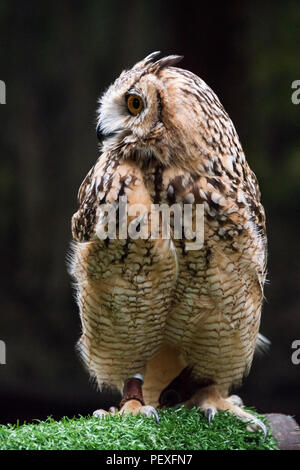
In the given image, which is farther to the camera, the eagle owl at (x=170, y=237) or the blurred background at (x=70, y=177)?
the blurred background at (x=70, y=177)

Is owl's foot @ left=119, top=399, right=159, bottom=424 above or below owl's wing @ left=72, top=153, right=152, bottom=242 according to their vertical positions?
below

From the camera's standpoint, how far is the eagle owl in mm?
1830

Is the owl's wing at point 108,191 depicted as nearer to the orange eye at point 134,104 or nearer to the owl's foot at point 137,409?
the orange eye at point 134,104

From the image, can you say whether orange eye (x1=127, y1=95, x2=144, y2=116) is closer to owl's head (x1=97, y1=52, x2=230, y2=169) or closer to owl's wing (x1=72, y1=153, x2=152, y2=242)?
owl's head (x1=97, y1=52, x2=230, y2=169)

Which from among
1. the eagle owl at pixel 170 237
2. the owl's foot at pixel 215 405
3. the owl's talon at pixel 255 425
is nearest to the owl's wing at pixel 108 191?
the eagle owl at pixel 170 237

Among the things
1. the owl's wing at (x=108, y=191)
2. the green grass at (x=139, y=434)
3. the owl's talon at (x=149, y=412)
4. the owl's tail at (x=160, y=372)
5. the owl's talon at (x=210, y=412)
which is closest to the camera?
the green grass at (x=139, y=434)

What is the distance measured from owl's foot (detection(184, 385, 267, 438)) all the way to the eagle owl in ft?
0.61

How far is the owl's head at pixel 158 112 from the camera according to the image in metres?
1.80

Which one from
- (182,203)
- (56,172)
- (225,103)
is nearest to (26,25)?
(56,172)

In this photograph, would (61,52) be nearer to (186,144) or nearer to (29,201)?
(29,201)

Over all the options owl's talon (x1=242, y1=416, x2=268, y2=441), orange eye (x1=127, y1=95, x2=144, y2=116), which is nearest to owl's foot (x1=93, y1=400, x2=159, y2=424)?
owl's talon (x1=242, y1=416, x2=268, y2=441)

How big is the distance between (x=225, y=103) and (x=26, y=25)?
1.29 metres

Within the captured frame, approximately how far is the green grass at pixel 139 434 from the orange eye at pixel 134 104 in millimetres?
903
